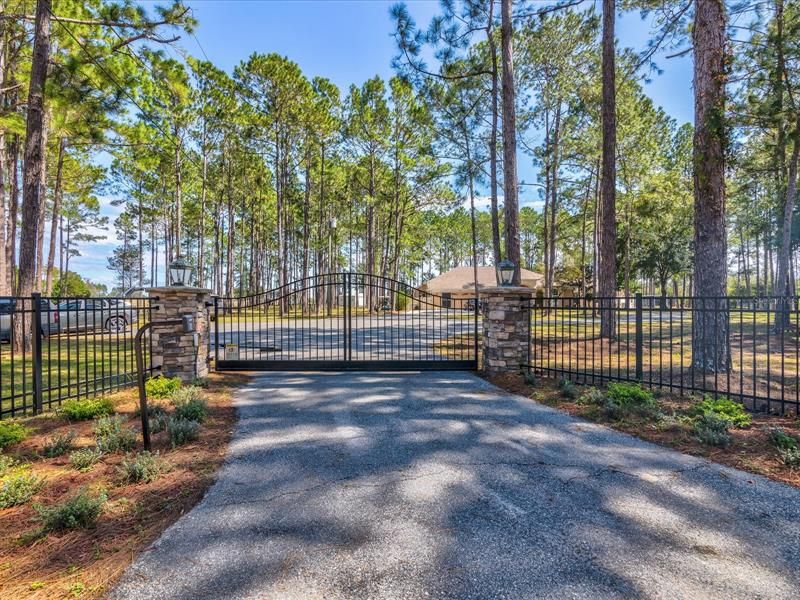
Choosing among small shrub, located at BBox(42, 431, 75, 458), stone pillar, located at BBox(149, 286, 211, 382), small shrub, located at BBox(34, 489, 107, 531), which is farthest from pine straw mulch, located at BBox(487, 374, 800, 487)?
small shrub, located at BBox(42, 431, 75, 458)

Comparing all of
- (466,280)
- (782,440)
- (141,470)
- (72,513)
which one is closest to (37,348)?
(141,470)

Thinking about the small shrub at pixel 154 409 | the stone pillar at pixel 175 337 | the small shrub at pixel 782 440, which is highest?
the stone pillar at pixel 175 337

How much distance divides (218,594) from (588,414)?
3.92m

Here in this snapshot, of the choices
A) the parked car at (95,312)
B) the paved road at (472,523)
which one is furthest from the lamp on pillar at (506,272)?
the parked car at (95,312)

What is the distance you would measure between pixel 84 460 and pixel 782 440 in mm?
5648

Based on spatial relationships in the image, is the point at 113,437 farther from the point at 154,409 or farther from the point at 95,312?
the point at 95,312

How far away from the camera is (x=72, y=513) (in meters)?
2.24

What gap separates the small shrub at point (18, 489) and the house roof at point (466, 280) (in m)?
27.7

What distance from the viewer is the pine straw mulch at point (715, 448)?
300 centimetres

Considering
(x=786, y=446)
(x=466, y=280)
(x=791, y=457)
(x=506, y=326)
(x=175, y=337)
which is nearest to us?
(x=791, y=457)

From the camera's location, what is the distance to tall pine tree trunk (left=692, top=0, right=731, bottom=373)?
537 centimetres

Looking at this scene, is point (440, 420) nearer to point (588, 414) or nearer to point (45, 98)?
point (588, 414)

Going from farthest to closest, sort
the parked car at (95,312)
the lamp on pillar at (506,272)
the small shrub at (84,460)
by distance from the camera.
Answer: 1. the lamp on pillar at (506,272)
2. the parked car at (95,312)
3. the small shrub at (84,460)

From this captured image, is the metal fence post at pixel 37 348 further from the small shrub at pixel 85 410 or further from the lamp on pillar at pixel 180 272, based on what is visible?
the lamp on pillar at pixel 180 272
